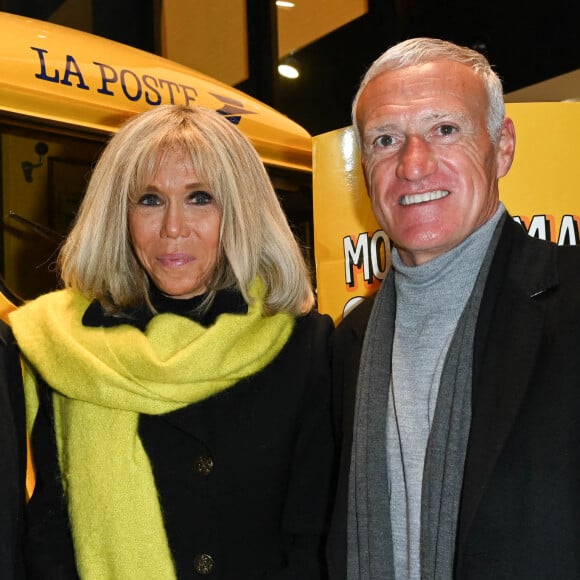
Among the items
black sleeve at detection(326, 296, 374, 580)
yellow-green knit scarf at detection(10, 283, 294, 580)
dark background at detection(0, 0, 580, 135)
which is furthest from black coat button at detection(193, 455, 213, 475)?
dark background at detection(0, 0, 580, 135)

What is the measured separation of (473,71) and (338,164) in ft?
2.82

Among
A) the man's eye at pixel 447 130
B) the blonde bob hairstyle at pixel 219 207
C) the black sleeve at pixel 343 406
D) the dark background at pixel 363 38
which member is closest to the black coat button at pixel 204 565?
the black sleeve at pixel 343 406

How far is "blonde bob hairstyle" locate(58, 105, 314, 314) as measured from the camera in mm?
2113

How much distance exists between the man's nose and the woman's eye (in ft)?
1.74

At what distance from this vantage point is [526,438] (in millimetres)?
1522

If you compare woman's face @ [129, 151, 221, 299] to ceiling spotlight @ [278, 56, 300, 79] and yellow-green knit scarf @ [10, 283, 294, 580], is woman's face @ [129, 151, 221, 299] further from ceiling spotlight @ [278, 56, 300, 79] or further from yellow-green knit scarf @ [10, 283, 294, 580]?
ceiling spotlight @ [278, 56, 300, 79]

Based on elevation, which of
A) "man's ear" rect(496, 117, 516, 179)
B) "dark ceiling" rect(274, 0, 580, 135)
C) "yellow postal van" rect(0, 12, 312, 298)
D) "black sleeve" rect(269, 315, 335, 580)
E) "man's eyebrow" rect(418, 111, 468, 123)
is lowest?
"black sleeve" rect(269, 315, 335, 580)

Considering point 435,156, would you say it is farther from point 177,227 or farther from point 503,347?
point 177,227

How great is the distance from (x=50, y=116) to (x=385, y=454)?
2203 mm

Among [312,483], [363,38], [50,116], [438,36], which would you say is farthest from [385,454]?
[363,38]

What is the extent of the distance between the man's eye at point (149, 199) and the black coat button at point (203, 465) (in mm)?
644

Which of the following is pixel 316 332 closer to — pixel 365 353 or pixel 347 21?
pixel 365 353

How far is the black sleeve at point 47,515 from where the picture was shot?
203 centimetres

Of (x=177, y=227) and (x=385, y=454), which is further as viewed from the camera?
(x=177, y=227)
